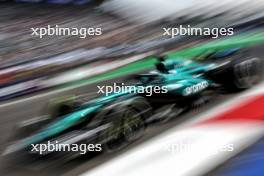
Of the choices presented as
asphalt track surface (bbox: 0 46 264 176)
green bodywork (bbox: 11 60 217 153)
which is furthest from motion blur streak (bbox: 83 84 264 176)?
green bodywork (bbox: 11 60 217 153)

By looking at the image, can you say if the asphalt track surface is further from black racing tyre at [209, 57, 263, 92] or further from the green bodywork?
black racing tyre at [209, 57, 263, 92]

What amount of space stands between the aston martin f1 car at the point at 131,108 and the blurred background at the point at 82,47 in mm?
36

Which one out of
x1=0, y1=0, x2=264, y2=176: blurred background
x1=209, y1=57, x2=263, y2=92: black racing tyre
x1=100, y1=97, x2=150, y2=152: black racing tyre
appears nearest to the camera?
x1=0, y1=0, x2=264, y2=176: blurred background

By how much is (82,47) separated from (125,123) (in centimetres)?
31

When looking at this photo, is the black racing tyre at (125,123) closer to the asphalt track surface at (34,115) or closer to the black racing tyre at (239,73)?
the asphalt track surface at (34,115)

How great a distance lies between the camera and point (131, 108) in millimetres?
1401

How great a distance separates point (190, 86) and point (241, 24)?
317 mm

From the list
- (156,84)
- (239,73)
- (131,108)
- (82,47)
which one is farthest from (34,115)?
(239,73)

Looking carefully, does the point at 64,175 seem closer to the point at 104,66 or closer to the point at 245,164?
the point at 104,66

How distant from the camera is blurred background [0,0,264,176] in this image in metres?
1.07

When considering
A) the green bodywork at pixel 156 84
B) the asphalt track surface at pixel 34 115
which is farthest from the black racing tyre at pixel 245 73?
the asphalt track surface at pixel 34 115

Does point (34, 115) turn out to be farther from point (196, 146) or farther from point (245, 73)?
point (245, 73)

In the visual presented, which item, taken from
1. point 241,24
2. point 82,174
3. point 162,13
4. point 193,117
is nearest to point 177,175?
point 82,174

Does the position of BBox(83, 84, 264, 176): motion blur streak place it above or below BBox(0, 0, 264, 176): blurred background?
below
